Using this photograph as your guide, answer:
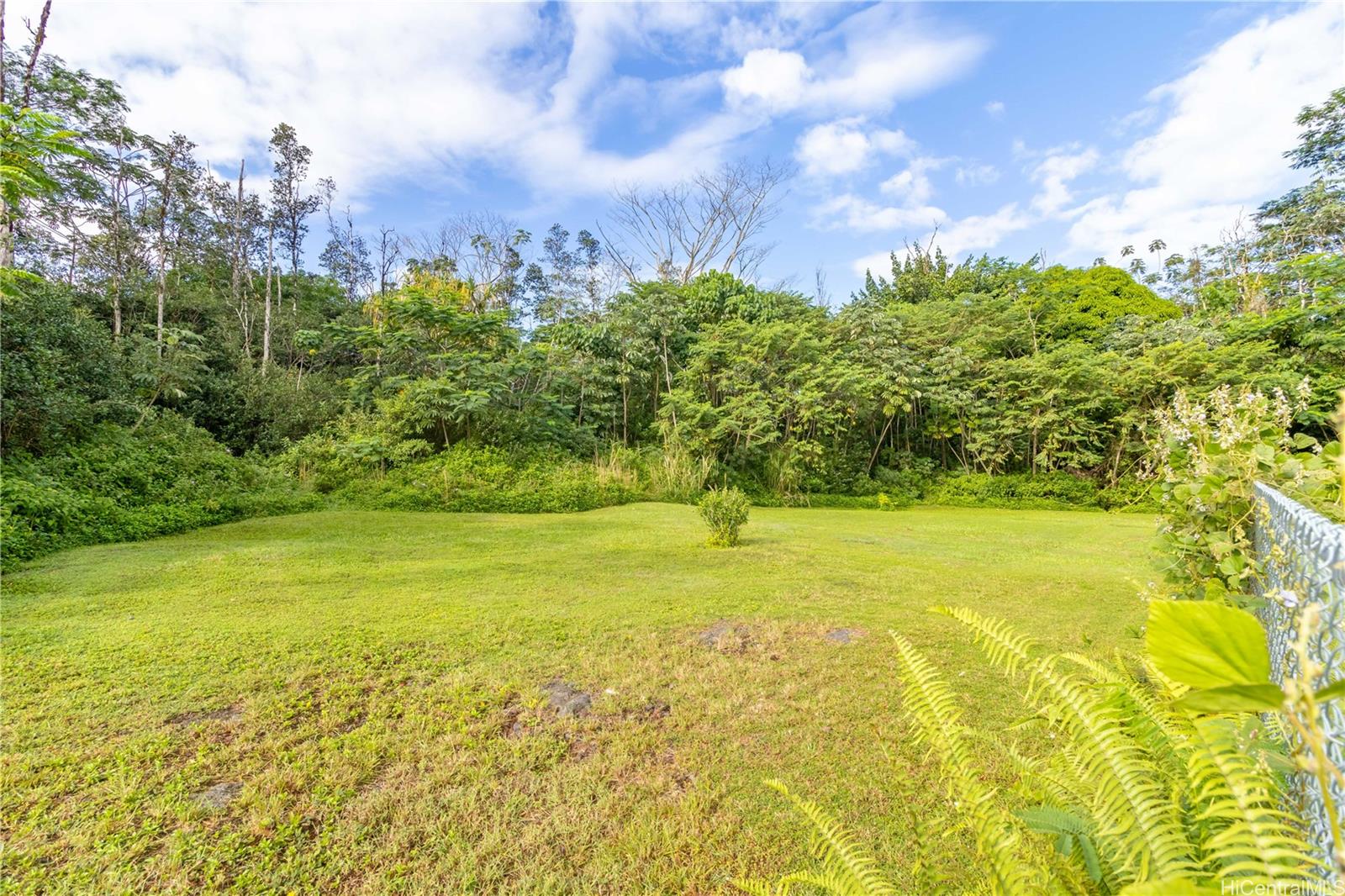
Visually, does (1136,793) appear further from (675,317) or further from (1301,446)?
(675,317)

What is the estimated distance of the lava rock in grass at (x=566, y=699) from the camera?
7.98ft

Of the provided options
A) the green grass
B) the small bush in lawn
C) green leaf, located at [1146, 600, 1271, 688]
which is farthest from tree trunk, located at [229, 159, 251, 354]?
green leaf, located at [1146, 600, 1271, 688]

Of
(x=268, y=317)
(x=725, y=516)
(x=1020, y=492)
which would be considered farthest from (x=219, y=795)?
(x=268, y=317)

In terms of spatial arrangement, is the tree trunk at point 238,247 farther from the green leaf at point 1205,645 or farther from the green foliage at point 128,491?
A: the green leaf at point 1205,645

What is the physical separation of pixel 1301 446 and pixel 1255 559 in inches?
24.6

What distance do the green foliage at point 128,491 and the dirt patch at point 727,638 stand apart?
18.1 feet

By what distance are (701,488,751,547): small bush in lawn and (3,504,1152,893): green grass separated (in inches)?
39.2

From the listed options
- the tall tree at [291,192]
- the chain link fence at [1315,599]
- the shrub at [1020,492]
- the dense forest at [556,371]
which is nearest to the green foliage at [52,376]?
the dense forest at [556,371]

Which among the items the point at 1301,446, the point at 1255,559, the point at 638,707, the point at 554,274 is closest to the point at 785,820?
the point at 638,707

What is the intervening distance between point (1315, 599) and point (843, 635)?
273 cm

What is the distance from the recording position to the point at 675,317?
41.5 feet

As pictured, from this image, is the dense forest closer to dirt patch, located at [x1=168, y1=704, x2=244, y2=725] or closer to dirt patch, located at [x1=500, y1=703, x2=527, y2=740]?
dirt patch, located at [x1=168, y1=704, x2=244, y2=725]

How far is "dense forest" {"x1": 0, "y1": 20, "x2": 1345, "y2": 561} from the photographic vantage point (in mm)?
7652

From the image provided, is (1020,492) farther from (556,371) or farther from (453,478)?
(453,478)
